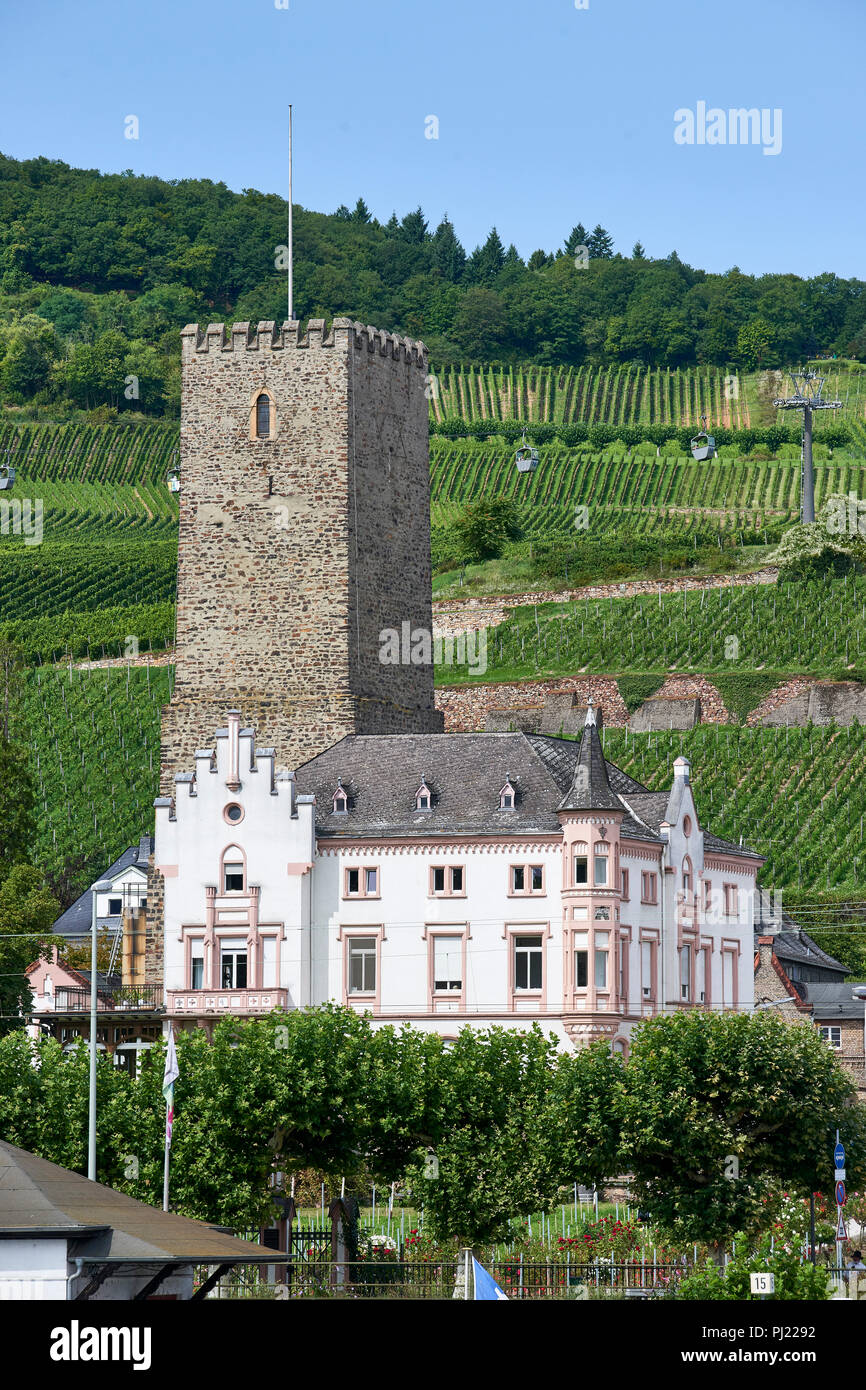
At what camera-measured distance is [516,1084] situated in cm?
5062

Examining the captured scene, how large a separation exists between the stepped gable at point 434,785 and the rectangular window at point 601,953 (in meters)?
2.94

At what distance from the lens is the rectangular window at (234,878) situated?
6306 cm

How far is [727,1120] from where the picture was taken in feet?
162

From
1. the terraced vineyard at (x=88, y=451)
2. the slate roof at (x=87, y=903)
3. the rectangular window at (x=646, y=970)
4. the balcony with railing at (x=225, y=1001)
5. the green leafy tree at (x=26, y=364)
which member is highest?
the green leafy tree at (x=26, y=364)

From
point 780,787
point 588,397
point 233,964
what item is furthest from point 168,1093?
point 588,397

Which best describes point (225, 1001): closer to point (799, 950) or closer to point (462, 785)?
point (462, 785)

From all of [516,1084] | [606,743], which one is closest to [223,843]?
[516,1084]

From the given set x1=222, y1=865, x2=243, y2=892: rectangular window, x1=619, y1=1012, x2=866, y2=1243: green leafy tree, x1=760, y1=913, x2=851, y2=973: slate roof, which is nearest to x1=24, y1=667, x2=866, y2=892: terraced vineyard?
x1=760, y1=913, x2=851, y2=973: slate roof

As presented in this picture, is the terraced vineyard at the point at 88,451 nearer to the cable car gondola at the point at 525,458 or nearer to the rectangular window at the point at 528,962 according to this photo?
the cable car gondola at the point at 525,458

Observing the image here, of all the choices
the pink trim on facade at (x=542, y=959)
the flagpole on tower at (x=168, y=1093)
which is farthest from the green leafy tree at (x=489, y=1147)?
the pink trim on facade at (x=542, y=959)

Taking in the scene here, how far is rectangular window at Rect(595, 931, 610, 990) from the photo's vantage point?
196ft

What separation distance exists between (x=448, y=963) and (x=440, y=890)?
1910 mm

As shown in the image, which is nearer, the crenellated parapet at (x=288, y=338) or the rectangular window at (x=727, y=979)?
the rectangular window at (x=727, y=979)

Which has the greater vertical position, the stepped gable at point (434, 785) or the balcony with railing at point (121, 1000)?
the stepped gable at point (434, 785)
